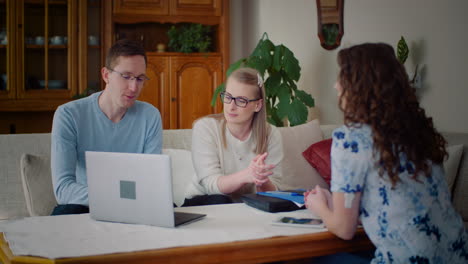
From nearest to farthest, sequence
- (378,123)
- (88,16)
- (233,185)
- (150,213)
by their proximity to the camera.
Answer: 1. (378,123)
2. (150,213)
3. (233,185)
4. (88,16)

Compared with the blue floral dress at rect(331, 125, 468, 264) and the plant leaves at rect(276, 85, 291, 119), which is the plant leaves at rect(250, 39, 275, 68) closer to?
the plant leaves at rect(276, 85, 291, 119)

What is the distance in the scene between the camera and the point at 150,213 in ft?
4.61

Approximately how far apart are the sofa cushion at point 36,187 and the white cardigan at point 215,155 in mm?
641

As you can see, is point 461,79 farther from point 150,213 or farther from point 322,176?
point 150,213

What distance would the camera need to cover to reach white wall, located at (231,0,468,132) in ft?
8.84

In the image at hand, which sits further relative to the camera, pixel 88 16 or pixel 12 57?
pixel 88 16

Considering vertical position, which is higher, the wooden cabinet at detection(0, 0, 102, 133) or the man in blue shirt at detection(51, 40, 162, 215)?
the wooden cabinet at detection(0, 0, 102, 133)

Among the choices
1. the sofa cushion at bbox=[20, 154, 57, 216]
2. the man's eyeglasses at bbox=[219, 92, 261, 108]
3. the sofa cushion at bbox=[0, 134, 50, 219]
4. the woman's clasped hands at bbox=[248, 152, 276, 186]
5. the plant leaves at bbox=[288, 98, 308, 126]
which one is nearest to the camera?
the woman's clasped hands at bbox=[248, 152, 276, 186]

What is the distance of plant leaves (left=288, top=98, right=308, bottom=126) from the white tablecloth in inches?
79.9

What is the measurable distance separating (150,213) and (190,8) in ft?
12.6

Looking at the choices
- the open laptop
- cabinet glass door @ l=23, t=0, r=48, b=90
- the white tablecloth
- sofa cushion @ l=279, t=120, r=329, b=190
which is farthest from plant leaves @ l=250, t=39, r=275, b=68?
the open laptop

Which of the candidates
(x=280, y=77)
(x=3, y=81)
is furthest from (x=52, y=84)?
(x=280, y=77)

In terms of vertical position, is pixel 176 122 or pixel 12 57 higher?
pixel 12 57

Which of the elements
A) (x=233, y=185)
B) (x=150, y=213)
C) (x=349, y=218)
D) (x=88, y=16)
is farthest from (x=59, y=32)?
(x=349, y=218)
